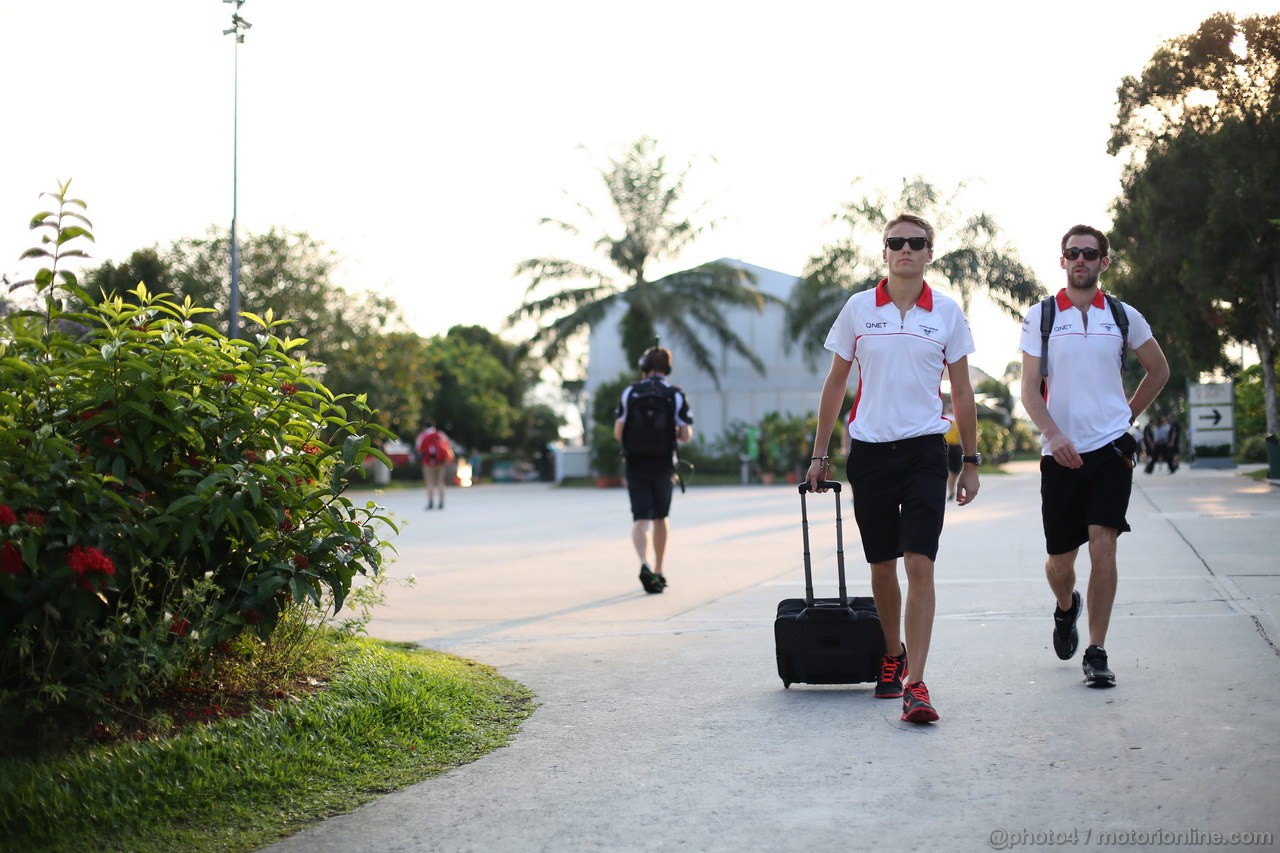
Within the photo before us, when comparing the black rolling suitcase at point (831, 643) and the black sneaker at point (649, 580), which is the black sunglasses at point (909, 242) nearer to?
the black rolling suitcase at point (831, 643)

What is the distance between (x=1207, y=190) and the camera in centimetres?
2528

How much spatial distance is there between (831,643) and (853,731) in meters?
0.75

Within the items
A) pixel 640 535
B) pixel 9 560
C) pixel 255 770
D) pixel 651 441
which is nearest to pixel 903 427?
pixel 255 770

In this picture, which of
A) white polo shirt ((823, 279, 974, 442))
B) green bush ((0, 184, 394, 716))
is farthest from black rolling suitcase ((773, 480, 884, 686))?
green bush ((0, 184, 394, 716))

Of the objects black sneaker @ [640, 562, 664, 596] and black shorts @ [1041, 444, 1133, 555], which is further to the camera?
black sneaker @ [640, 562, 664, 596]

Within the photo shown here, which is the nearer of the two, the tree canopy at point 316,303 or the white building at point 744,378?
the tree canopy at point 316,303

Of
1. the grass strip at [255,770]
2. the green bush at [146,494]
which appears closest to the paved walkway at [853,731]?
the grass strip at [255,770]

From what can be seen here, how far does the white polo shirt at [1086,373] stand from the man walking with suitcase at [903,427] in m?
0.48

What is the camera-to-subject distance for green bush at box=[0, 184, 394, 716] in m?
4.12

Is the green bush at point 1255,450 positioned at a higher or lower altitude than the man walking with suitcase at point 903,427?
lower

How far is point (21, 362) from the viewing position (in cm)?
437

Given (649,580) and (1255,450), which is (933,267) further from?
(649,580)

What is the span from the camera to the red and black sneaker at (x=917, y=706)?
16.2ft

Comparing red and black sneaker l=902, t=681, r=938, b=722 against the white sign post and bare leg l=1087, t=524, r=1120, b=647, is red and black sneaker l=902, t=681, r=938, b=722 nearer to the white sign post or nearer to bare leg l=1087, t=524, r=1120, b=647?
bare leg l=1087, t=524, r=1120, b=647
